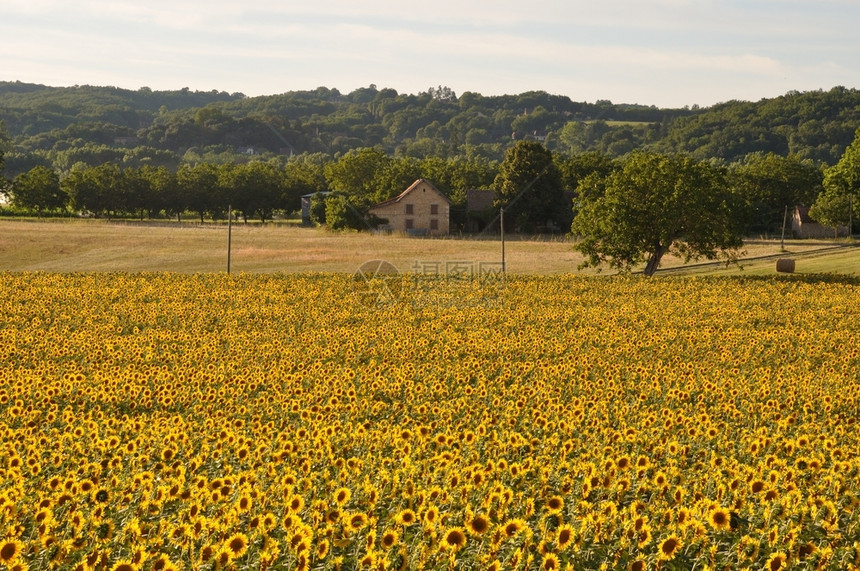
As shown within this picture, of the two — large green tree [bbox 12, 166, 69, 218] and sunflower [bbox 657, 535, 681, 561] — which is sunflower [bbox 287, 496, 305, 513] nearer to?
sunflower [bbox 657, 535, 681, 561]

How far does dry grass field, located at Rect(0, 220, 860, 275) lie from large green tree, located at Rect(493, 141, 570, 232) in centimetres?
915

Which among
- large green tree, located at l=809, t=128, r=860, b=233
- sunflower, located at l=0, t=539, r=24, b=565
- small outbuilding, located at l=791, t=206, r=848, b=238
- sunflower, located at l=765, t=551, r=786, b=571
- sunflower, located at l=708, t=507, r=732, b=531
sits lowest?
sunflower, located at l=765, t=551, r=786, b=571

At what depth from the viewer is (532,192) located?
96375mm

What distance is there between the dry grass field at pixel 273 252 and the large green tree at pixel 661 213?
810cm

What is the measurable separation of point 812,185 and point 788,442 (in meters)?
112

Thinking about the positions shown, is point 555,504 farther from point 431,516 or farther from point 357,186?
point 357,186

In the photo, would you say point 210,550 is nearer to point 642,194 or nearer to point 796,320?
point 796,320

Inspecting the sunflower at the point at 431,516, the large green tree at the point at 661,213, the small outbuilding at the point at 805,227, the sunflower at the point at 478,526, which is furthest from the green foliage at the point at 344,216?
the sunflower at the point at 478,526

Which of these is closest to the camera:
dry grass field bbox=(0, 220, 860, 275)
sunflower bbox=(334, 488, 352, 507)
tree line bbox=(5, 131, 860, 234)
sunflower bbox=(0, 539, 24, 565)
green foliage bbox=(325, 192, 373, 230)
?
sunflower bbox=(0, 539, 24, 565)

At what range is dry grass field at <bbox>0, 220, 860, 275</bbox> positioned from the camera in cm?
5684

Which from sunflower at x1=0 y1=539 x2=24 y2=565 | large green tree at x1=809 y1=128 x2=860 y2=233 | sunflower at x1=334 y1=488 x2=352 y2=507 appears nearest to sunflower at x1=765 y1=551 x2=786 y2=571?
sunflower at x1=334 y1=488 x2=352 y2=507

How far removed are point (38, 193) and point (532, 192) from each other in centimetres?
6579

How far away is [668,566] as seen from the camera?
754 cm

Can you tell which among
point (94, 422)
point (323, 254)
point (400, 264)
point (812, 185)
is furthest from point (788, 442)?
point (812, 185)
